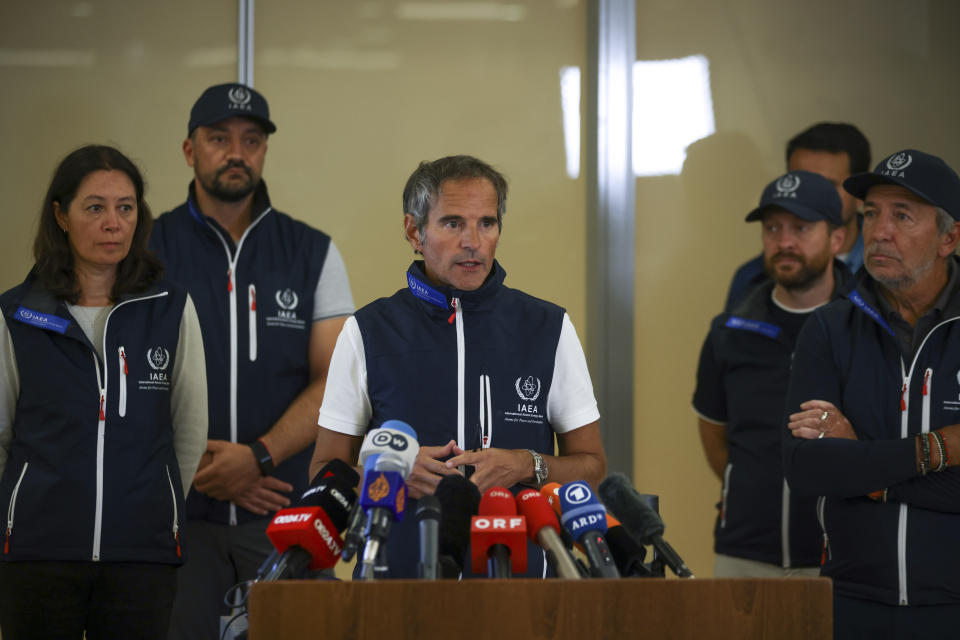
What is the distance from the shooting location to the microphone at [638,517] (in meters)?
1.75

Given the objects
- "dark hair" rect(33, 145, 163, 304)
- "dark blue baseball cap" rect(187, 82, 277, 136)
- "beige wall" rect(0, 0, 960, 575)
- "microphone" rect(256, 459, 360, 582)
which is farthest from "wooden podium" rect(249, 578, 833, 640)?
"beige wall" rect(0, 0, 960, 575)

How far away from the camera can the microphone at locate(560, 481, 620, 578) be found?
1651 millimetres

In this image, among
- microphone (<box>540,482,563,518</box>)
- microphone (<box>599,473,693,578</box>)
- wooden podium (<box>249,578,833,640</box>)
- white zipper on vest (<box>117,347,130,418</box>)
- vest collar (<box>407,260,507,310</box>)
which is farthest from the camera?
white zipper on vest (<box>117,347,130,418</box>)

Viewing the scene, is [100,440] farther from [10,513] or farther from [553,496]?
[553,496]

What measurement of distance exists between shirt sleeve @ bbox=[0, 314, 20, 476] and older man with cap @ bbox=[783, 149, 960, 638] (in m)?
2.00

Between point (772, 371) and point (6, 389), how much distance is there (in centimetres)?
229

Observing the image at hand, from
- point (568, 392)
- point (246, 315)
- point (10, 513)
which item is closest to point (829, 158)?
point (568, 392)

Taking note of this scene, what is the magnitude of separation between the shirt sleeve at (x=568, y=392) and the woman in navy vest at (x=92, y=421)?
109cm

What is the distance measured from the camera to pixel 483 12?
470cm

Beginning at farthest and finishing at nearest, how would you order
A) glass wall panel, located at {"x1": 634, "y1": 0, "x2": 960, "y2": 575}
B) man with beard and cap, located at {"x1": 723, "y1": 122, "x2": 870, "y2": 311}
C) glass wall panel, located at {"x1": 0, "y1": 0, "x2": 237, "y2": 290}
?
glass wall panel, located at {"x1": 634, "y1": 0, "x2": 960, "y2": 575} < glass wall panel, located at {"x1": 0, "y1": 0, "x2": 237, "y2": 290} < man with beard and cap, located at {"x1": 723, "y1": 122, "x2": 870, "y2": 311}

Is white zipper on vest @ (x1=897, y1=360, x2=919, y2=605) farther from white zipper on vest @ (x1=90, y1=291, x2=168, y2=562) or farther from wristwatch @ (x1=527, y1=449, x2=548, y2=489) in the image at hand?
white zipper on vest @ (x1=90, y1=291, x2=168, y2=562)

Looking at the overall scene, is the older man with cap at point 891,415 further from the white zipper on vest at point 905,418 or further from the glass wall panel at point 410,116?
the glass wall panel at point 410,116

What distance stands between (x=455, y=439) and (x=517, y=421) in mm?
146

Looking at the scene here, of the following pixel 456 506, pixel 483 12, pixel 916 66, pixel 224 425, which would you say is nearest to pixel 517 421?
pixel 456 506
